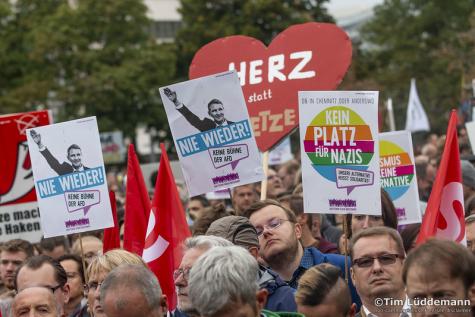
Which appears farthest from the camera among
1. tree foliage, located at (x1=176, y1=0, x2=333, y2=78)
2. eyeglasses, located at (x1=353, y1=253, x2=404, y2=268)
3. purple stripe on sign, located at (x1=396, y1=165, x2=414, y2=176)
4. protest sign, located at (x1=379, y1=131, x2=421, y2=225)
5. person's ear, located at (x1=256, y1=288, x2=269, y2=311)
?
tree foliage, located at (x1=176, y1=0, x2=333, y2=78)

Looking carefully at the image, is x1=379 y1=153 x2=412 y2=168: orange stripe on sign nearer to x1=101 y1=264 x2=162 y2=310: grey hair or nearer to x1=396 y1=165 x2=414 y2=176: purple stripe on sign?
x1=396 y1=165 x2=414 y2=176: purple stripe on sign

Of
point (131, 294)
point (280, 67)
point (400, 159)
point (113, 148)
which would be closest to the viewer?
point (131, 294)

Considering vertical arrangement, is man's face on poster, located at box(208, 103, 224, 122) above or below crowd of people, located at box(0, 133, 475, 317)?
above

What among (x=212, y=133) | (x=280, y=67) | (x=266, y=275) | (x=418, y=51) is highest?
(x=418, y=51)

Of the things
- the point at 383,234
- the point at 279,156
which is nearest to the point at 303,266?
the point at 383,234

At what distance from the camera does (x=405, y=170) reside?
9.68 metres

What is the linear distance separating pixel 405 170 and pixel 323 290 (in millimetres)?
4233

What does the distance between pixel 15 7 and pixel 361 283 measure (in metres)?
50.5

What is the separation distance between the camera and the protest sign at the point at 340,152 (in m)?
7.50

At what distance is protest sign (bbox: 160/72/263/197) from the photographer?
834cm

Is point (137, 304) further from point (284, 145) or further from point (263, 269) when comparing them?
point (284, 145)

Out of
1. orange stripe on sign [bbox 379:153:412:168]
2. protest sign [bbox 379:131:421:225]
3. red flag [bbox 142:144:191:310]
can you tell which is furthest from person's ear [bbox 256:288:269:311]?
orange stripe on sign [bbox 379:153:412:168]

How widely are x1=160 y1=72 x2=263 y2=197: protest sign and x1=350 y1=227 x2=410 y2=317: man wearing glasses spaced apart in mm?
2125

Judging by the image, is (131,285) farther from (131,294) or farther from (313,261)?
(313,261)
